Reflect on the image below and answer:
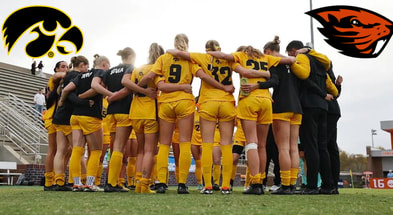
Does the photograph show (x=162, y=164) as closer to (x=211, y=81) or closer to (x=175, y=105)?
(x=175, y=105)

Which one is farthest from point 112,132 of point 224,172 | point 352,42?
point 352,42

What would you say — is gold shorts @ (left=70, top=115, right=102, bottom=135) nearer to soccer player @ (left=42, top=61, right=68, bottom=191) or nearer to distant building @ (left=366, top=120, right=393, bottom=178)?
soccer player @ (left=42, top=61, right=68, bottom=191)

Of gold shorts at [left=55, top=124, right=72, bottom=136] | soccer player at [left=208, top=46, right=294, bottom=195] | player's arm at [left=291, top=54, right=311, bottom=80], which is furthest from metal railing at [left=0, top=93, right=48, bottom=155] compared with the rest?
player's arm at [left=291, top=54, right=311, bottom=80]

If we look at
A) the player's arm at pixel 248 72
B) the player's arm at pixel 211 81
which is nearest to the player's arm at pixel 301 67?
the player's arm at pixel 248 72

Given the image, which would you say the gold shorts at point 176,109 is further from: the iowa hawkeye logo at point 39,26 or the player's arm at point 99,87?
the iowa hawkeye logo at point 39,26

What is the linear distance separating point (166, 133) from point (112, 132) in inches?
60.6

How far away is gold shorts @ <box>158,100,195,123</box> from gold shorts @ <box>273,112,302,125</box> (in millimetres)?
1330

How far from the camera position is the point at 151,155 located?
17.6 feet

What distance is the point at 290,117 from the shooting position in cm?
568

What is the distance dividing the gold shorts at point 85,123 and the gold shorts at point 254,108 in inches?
94.6

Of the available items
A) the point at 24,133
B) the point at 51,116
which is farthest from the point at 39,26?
the point at 51,116

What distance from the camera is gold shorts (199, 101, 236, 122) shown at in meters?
5.18

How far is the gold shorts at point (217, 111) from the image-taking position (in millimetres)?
5180

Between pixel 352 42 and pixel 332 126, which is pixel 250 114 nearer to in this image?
pixel 332 126
